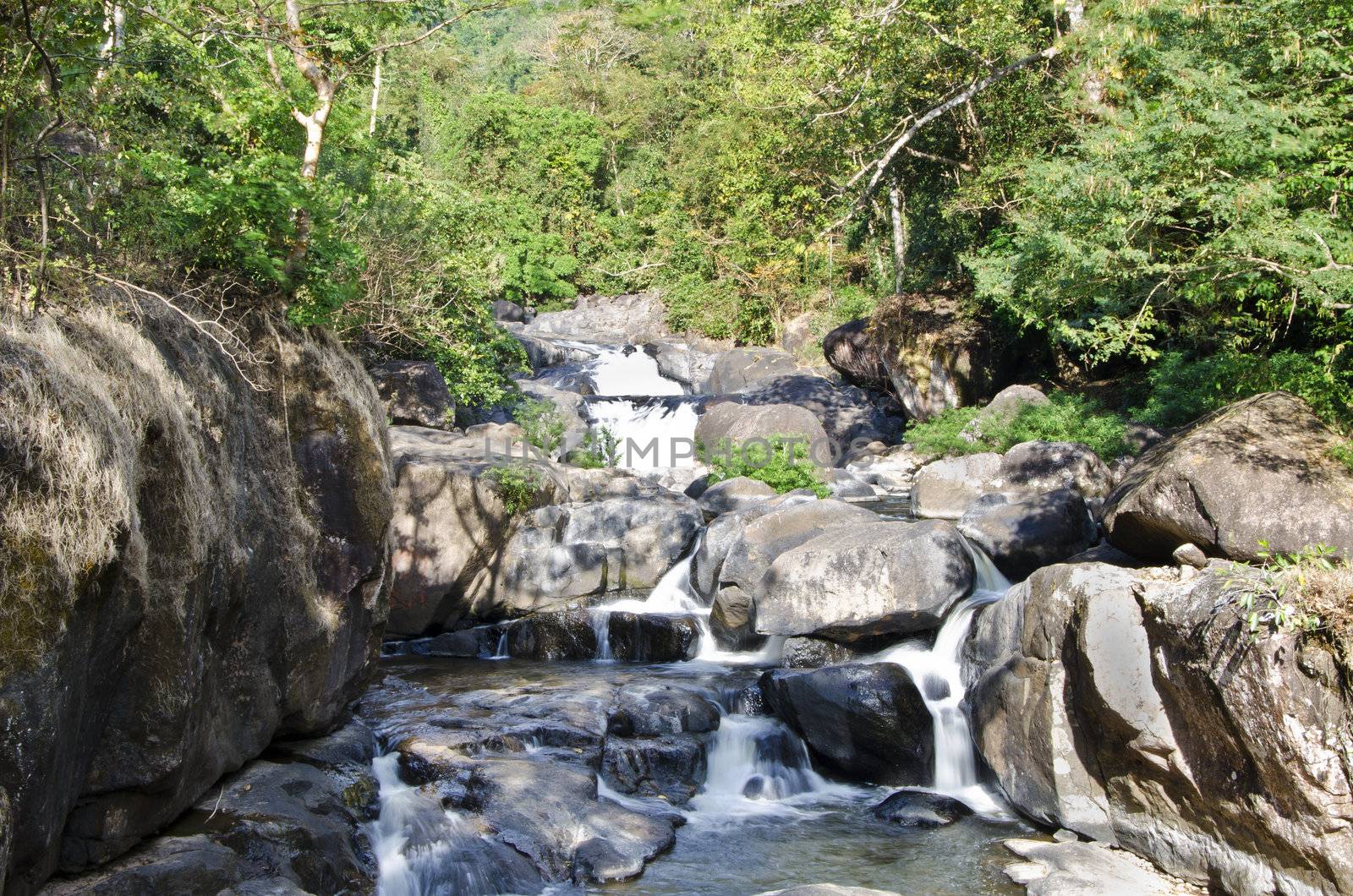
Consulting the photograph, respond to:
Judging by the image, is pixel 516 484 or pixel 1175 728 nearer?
pixel 1175 728

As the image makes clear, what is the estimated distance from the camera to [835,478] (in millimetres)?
15664

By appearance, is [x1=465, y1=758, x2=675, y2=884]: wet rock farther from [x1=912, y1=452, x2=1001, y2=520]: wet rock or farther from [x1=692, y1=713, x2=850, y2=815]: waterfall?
[x1=912, y1=452, x2=1001, y2=520]: wet rock

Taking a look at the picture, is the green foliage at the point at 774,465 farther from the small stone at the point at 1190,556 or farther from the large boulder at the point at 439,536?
the small stone at the point at 1190,556

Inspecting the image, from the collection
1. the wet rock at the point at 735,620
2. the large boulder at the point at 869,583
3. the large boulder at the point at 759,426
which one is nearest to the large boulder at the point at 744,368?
the large boulder at the point at 759,426

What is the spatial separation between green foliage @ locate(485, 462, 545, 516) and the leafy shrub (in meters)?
8.24

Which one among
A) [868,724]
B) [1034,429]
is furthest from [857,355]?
[868,724]

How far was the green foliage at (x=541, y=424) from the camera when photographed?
15.0 meters

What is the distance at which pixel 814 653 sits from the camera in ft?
31.0

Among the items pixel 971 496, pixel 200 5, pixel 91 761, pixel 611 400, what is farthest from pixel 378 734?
pixel 611 400

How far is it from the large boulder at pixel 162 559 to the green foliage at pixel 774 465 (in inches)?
321

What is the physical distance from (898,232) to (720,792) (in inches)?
663

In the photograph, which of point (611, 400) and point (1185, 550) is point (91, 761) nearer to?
point (1185, 550)

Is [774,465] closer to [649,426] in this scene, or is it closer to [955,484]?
[955,484]

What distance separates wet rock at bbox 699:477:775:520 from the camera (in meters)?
13.9
